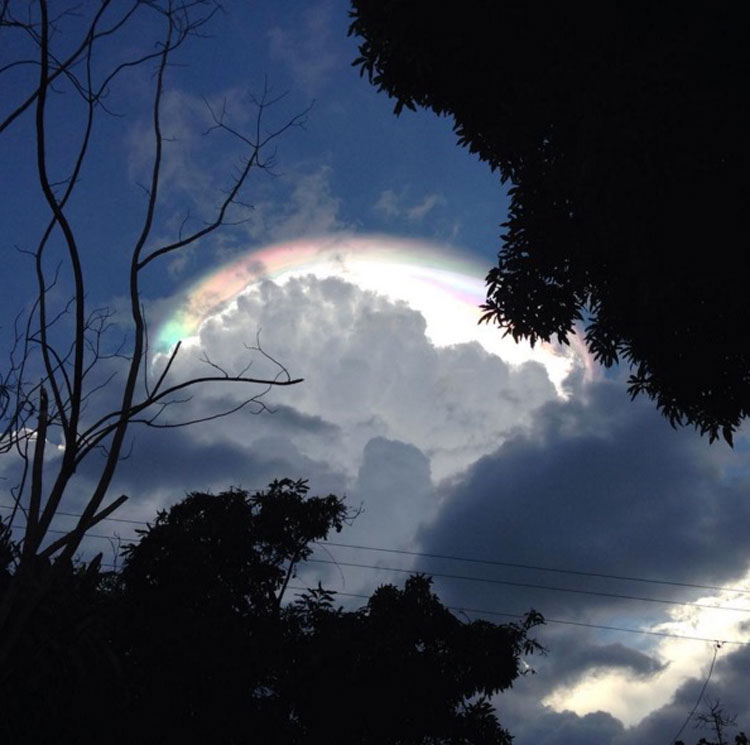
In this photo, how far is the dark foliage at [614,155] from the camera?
7.25 m

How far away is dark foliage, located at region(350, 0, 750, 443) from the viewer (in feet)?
23.8

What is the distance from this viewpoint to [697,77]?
23.8ft

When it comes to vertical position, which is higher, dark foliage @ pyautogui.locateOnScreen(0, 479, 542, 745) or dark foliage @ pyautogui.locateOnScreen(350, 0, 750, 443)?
dark foliage @ pyautogui.locateOnScreen(350, 0, 750, 443)

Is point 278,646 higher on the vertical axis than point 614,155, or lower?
lower

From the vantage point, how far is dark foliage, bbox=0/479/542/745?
13.7 meters

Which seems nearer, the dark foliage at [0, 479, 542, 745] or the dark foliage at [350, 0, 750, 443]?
the dark foliage at [350, 0, 750, 443]

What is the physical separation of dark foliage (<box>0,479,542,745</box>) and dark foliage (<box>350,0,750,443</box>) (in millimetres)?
7757

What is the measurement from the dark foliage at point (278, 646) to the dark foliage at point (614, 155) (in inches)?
305

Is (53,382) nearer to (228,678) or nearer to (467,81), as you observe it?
(467,81)

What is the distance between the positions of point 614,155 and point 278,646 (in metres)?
→ 12.4

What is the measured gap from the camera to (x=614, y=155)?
24.2ft

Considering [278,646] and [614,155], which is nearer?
[614,155]

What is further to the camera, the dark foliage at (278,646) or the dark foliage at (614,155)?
the dark foliage at (278,646)

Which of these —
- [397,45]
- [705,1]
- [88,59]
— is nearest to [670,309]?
[705,1]
